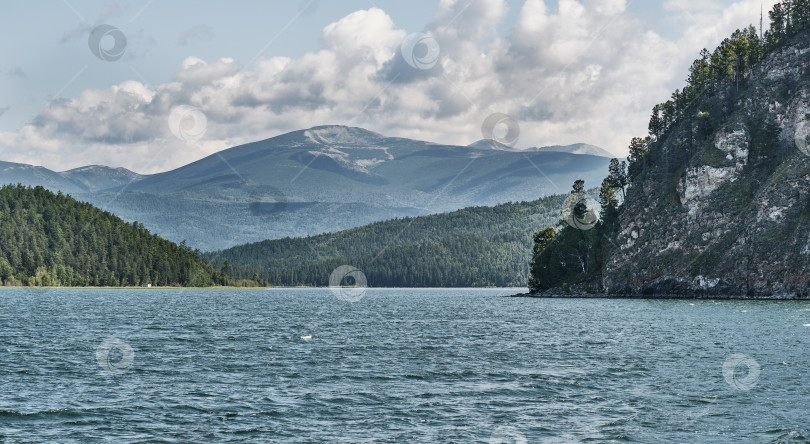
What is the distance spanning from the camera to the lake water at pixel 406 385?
33.4 metres

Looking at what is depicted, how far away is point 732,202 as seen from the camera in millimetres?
167875

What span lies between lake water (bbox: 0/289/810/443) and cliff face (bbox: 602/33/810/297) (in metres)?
76.6

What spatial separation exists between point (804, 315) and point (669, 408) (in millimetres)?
78486

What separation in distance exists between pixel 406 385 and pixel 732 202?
5766 inches

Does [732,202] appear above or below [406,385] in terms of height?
above

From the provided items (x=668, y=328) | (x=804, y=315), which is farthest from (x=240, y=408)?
(x=804, y=315)

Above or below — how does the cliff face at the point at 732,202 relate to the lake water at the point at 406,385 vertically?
above

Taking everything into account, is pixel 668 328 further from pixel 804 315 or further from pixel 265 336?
pixel 265 336

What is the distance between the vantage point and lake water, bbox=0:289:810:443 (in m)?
33.4

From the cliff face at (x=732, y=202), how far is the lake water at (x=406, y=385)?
251ft

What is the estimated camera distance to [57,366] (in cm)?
5297

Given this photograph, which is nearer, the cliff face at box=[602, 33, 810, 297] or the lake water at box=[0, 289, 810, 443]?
the lake water at box=[0, 289, 810, 443]

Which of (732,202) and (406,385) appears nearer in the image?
(406,385)

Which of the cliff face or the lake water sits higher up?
the cliff face
